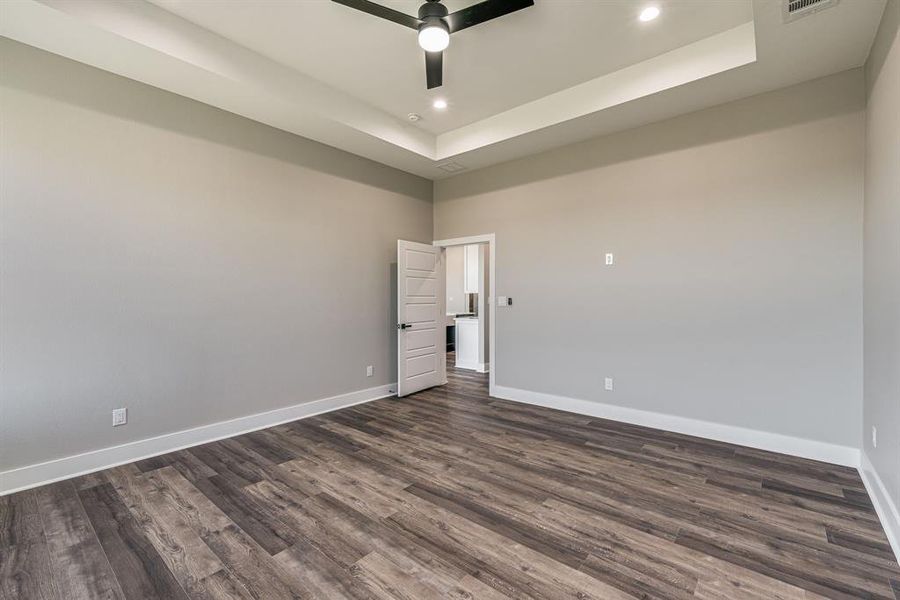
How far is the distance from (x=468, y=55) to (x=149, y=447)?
170 inches

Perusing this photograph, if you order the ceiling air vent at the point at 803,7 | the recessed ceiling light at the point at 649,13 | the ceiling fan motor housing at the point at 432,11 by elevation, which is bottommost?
the ceiling air vent at the point at 803,7

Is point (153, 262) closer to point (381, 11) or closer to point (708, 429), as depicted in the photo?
point (381, 11)

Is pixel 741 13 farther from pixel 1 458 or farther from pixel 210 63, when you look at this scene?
pixel 1 458

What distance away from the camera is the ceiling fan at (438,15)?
8.02 feet

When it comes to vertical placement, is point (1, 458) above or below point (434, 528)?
above

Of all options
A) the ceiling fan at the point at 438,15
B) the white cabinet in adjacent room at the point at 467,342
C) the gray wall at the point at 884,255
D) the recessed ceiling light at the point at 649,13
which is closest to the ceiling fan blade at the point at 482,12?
the ceiling fan at the point at 438,15

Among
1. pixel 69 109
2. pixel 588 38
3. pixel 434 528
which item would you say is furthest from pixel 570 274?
pixel 69 109

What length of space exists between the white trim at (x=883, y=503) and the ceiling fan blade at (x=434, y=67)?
3.84 metres

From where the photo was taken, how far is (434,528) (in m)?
2.25

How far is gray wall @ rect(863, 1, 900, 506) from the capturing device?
2.09 m

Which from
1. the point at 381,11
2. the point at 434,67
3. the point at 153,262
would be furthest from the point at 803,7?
the point at 153,262

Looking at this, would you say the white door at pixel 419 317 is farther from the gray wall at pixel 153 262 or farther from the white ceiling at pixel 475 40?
the white ceiling at pixel 475 40

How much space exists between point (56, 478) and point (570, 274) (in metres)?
4.93

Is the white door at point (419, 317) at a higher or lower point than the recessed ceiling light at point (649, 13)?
lower
